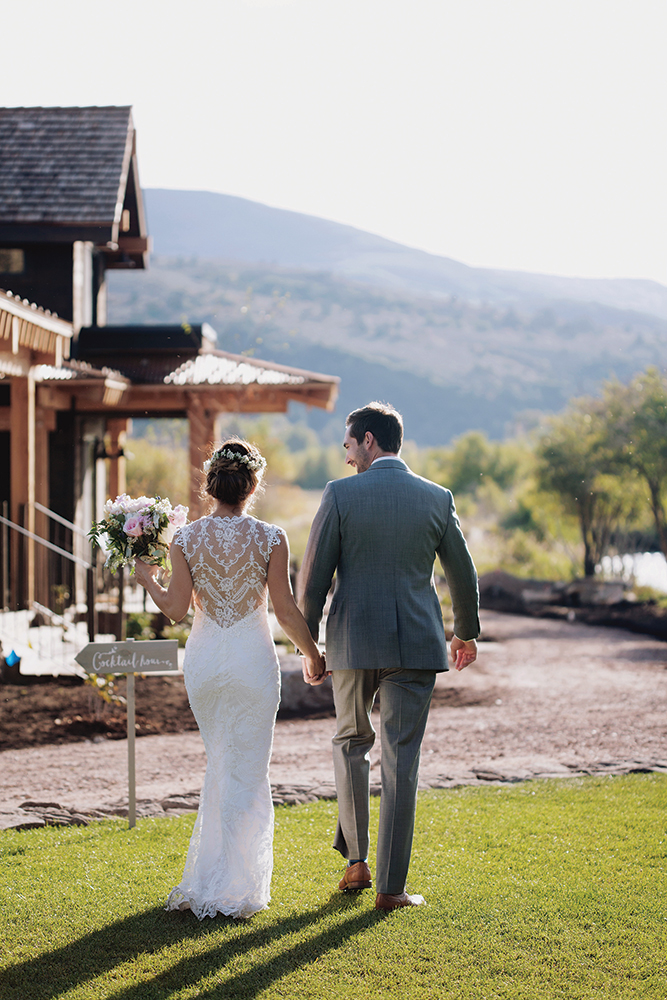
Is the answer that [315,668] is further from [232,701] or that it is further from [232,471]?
[232,471]

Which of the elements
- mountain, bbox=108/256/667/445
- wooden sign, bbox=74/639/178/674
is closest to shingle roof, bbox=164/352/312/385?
wooden sign, bbox=74/639/178/674

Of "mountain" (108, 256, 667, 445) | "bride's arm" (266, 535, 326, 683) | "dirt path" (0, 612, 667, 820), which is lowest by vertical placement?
"dirt path" (0, 612, 667, 820)

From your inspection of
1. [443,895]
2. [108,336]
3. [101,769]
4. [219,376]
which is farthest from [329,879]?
[108,336]

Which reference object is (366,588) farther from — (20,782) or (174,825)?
(20,782)

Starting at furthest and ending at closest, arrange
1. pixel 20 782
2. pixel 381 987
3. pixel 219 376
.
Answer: pixel 219 376
pixel 20 782
pixel 381 987

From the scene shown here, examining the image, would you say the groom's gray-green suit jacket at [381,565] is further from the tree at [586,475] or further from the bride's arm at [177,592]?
the tree at [586,475]

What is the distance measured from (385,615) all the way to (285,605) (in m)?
0.44

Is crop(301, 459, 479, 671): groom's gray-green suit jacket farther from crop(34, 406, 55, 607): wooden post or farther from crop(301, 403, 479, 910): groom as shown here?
crop(34, 406, 55, 607): wooden post

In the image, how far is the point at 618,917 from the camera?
156 inches

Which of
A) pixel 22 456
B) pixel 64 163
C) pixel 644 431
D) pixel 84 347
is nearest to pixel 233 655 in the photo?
pixel 22 456

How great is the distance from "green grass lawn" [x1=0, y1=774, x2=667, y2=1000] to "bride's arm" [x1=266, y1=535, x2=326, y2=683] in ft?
3.71

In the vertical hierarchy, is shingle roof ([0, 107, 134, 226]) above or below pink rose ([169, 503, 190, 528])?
above

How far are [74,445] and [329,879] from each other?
9815mm

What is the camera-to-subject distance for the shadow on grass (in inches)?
131
